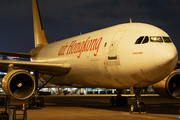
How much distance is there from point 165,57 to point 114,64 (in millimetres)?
2652

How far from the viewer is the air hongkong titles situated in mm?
14414

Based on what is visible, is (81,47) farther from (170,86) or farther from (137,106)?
(170,86)

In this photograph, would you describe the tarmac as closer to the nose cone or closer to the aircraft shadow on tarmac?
the aircraft shadow on tarmac

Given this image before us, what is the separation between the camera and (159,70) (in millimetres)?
11227

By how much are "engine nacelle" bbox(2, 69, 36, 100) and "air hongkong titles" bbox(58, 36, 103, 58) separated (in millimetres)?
3169

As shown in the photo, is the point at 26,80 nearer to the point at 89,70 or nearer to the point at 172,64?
the point at 89,70

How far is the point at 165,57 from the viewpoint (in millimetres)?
10859

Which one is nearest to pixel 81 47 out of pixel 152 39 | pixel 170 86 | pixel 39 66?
pixel 39 66

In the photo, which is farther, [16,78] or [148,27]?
[16,78]

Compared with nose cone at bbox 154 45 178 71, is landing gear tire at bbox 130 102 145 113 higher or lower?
lower

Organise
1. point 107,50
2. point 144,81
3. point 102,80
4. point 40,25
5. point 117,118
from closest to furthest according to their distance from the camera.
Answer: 1. point 117,118
2. point 144,81
3. point 107,50
4. point 102,80
5. point 40,25

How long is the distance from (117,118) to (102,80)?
3.42 metres

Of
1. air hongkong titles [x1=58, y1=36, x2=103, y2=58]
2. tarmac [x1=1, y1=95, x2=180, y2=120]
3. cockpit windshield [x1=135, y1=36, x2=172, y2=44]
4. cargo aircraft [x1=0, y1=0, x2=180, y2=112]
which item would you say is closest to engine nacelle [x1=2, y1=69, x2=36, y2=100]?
cargo aircraft [x1=0, y1=0, x2=180, y2=112]

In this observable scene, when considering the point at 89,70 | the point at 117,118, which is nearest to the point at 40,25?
the point at 89,70
